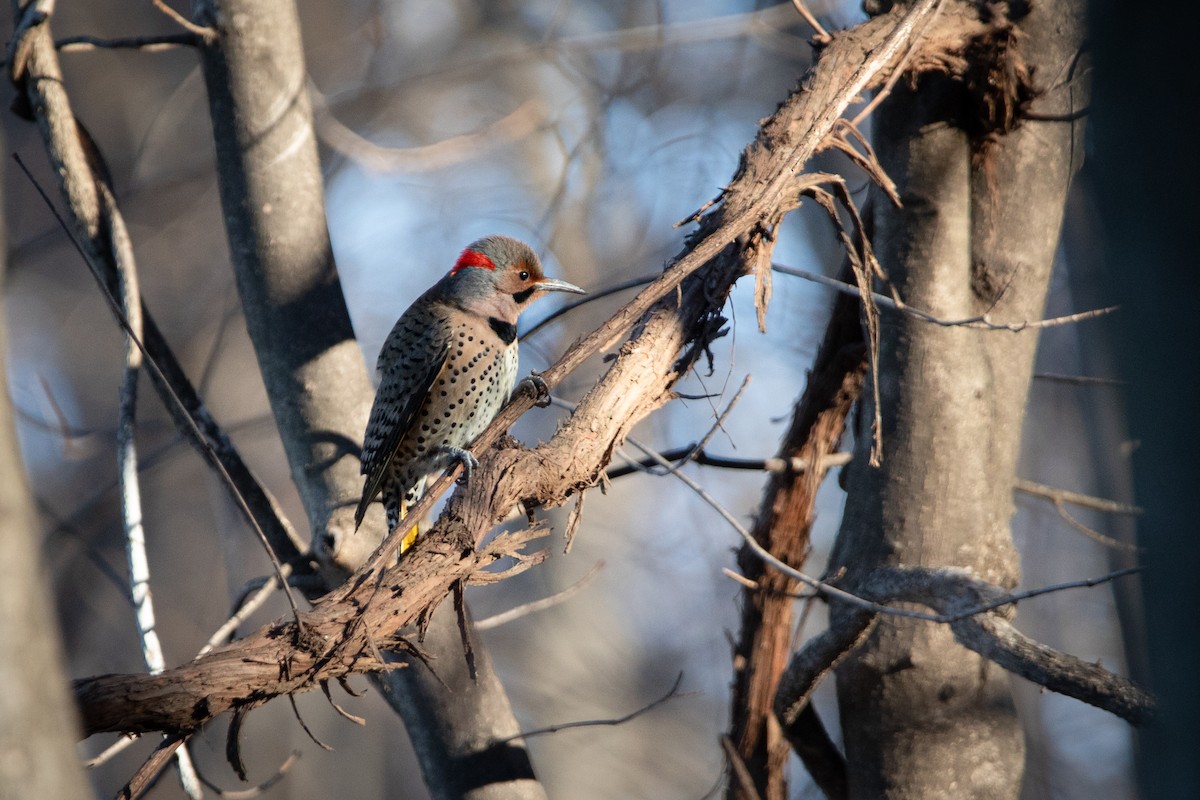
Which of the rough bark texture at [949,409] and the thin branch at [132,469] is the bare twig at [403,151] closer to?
the thin branch at [132,469]

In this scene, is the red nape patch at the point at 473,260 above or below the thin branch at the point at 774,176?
above

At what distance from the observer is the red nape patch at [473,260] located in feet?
11.6

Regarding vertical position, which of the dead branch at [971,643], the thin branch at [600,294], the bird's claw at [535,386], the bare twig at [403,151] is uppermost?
the bare twig at [403,151]

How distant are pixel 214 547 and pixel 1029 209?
6583 millimetres

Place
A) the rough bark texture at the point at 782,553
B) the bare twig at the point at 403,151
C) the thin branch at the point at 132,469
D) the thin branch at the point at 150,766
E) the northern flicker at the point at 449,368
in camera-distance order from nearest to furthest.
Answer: the thin branch at the point at 150,766
the thin branch at the point at 132,469
the rough bark texture at the point at 782,553
the northern flicker at the point at 449,368
the bare twig at the point at 403,151

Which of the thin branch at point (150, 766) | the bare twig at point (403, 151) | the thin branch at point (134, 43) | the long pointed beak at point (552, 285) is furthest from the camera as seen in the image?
the bare twig at point (403, 151)

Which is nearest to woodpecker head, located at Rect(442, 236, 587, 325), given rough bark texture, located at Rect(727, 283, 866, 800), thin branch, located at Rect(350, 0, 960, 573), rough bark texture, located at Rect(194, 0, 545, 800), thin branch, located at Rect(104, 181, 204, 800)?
rough bark texture, located at Rect(194, 0, 545, 800)

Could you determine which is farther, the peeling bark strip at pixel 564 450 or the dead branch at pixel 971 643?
the dead branch at pixel 971 643

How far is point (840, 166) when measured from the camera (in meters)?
8.11

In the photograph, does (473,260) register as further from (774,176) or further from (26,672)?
Result: (26,672)

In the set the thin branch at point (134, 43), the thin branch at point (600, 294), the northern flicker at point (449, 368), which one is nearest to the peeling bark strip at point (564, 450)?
the thin branch at point (600, 294)

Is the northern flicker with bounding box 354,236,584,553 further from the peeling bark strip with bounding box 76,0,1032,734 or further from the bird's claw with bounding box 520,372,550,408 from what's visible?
the bird's claw with bounding box 520,372,550,408

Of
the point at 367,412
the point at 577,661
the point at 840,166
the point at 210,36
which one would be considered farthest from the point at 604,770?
the point at 210,36

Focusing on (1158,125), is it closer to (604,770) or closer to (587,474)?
(587,474)
